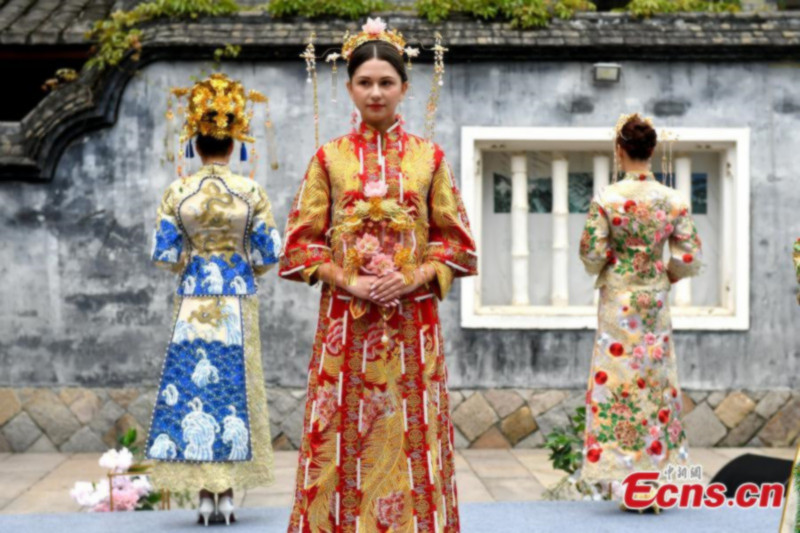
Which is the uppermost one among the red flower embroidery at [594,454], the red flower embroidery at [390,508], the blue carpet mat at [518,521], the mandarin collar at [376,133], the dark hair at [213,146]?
the dark hair at [213,146]

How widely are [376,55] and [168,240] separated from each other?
7.39 feet

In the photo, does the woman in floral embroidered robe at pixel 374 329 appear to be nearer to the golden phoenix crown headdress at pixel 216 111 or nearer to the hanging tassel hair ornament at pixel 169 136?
the golden phoenix crown headdress at pixel 216 111

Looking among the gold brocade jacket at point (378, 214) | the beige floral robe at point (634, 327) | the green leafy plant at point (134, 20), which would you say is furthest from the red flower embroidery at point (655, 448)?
the green leafy plant at point (134, 20)

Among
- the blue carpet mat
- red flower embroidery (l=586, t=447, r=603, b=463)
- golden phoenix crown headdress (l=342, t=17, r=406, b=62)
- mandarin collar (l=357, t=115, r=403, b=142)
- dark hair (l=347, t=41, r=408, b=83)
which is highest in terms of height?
golden phoenix crown headdress (l=342, t=17, r=406, b=62)

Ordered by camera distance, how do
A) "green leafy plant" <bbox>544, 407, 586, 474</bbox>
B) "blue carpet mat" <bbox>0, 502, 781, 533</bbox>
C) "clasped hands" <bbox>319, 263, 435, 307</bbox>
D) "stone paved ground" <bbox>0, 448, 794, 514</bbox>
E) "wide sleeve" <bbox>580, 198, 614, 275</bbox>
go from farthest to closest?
"stone paved ground" <bbox>0, 448, 794, 514</bbox>
"green leafy plant" <bbox>544, 407, 586, 474</bbox>
"wide sleeve" <bbox>580, 198, 614, 275</bbox>
"blue carpet mat" <bbox>0, 502, 781, 533</bbox>
"clasped hands" <bbox>319, 263, 435, 307</bbox>

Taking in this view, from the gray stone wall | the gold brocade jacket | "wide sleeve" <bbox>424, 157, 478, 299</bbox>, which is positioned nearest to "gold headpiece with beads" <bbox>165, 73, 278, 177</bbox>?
the gold brocade jacket

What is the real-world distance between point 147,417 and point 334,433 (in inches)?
211

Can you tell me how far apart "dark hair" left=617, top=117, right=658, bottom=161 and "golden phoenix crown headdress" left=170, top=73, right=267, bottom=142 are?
1875mm

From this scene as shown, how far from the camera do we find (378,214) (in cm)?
454

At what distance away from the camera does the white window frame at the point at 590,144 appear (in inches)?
386

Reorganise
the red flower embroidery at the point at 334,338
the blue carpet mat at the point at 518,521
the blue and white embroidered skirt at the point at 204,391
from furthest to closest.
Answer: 1. the blue and white embroidered skirt at the point at 204,391
2. the blue carpet mat at the point at 518,521
3. the red flower embroidery at the point at 334,338

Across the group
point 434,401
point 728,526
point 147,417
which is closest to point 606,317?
point 728,526

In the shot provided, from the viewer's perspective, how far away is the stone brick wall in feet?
31.7

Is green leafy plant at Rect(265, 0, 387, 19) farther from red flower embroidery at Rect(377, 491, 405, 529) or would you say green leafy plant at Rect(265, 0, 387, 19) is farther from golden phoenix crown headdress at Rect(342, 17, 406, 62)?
red flower embroidery at Rect(377, 491, 405, 529)
